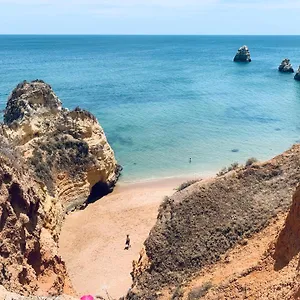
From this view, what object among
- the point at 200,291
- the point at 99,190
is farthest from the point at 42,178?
the point at 200,291

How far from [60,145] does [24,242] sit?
1622cm

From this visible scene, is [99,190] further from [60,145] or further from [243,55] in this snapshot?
[243,55]

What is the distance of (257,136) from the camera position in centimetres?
4922

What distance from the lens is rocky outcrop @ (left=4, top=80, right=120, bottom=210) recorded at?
28094mm

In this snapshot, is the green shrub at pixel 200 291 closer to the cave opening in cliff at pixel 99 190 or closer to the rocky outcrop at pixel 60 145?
the rocky outcrop at pixel 60 145

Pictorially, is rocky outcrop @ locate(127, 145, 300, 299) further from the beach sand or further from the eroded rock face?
the beach sand

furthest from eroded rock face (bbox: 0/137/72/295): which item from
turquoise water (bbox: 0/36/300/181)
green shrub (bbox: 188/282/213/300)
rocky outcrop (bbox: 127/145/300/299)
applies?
turquoise water (bbox: 0/36/300/181)

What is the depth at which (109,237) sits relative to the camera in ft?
85.2

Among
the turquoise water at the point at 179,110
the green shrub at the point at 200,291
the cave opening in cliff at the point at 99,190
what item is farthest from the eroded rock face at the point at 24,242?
the turquoise water at the point at 179,110

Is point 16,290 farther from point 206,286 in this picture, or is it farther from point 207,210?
point 207,210

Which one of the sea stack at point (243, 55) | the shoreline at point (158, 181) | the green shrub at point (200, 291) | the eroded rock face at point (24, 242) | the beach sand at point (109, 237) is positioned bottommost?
the beach sand at point (109, 237)

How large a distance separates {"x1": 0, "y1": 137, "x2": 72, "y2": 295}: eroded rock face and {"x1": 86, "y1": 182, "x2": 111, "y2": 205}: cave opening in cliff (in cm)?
1450

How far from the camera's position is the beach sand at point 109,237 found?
850 inches

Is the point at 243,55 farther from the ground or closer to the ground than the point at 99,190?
→ farther from the ground
